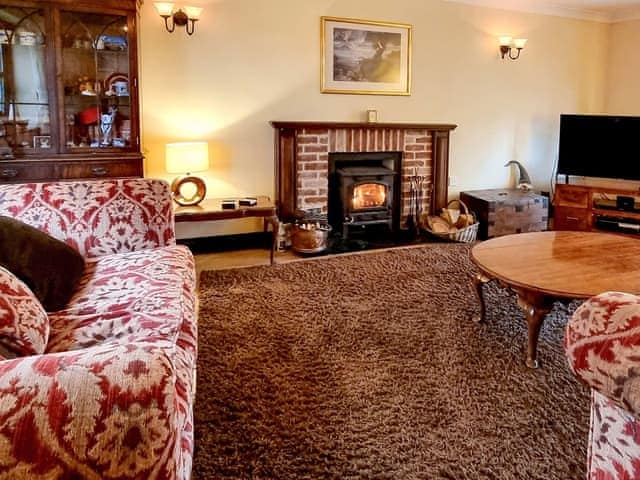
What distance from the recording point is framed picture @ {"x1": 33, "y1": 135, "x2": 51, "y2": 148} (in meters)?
3.74

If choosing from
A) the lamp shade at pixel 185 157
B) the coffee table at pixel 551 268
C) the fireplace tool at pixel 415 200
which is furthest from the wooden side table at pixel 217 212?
the coffee table at pixel 551 268

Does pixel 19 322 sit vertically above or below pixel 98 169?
below

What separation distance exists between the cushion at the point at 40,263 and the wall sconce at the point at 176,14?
263 centimetres

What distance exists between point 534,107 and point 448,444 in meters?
5.16

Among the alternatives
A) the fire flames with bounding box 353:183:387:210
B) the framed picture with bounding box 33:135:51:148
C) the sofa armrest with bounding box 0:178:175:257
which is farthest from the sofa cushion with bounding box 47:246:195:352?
the fire flames with bounding box 353:183:387:210

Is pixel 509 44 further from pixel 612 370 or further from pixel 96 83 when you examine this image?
pixel 612 370

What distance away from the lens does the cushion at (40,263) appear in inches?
72.5

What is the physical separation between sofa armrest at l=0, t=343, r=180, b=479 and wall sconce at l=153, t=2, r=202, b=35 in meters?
3.82

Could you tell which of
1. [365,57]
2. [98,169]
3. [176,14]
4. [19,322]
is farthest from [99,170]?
[19,322]

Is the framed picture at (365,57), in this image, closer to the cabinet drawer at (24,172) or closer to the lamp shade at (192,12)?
the lamp shade at (192,12)

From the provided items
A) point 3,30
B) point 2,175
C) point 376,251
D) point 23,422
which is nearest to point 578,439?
point 23,422

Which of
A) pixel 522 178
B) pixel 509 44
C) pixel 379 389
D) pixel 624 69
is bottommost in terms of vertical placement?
pixel 379 389

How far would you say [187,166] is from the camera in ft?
13.5

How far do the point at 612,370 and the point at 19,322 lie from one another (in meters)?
1.34
